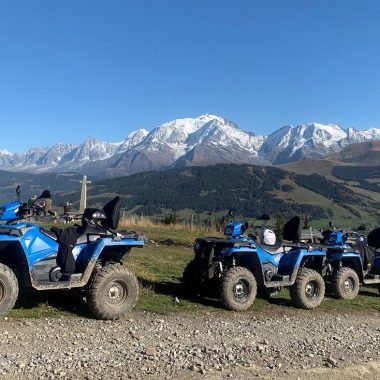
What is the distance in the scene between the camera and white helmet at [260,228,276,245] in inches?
418

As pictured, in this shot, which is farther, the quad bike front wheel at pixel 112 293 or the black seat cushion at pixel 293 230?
the black seat cushion at pixel 293 230

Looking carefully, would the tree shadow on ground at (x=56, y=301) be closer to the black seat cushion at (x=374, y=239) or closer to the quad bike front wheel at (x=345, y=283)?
the quad bike front wheel at (x=345, y=283)

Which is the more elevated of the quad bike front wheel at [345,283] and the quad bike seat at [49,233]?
the quad bike seat at [49,233]

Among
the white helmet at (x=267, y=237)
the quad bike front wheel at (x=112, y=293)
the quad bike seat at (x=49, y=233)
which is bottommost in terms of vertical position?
the quad bike front wheel at (x=112, y=293)

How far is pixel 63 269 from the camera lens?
26.3ft

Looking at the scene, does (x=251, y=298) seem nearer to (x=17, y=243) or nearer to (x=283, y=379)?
(x=283, y=379)

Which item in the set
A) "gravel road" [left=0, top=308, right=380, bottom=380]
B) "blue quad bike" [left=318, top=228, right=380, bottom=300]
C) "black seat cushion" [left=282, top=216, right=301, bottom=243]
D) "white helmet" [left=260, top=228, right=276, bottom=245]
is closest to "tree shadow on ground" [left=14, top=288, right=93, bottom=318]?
"gravel road" [left=0, top=308, right=380, bottom=380]

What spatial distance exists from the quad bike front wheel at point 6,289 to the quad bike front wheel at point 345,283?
740 centimetres

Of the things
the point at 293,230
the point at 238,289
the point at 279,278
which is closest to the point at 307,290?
the point at 279,278

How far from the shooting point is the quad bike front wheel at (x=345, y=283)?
11.4 meters

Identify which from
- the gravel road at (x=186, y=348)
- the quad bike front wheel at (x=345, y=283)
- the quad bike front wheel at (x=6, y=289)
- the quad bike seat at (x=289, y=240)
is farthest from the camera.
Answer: the quad bike front wheel at (x=345, y=283)

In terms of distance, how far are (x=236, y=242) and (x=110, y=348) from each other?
396cm

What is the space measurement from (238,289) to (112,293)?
2.67 metres

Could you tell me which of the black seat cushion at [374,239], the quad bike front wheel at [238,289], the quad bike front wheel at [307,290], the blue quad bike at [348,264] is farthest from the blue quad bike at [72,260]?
the black seat cushion at [374,239]
